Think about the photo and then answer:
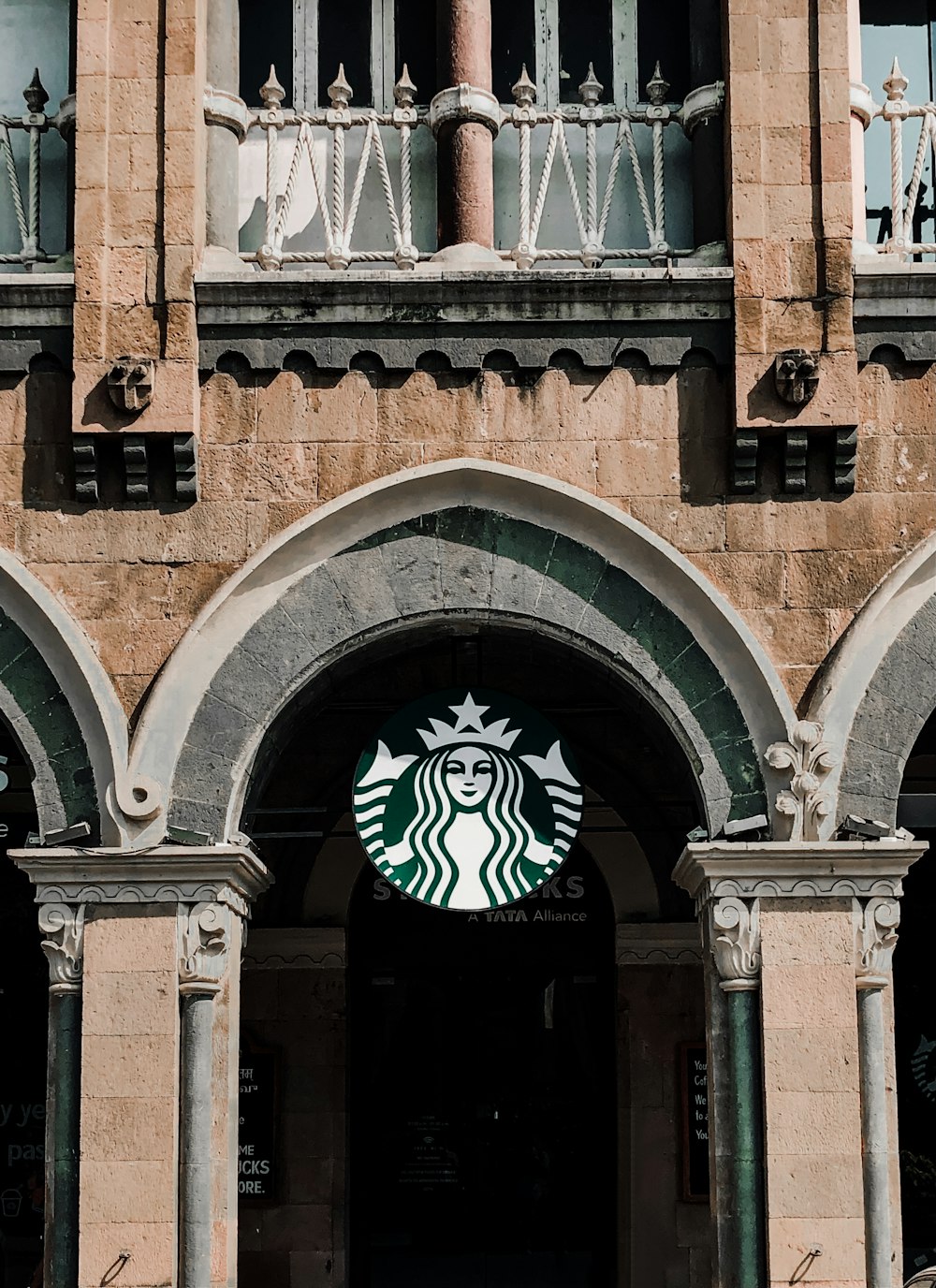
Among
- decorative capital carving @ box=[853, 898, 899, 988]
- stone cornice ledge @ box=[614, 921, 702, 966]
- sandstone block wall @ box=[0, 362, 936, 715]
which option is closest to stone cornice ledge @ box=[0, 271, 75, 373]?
sandstone block wall @ box=[0, 362, 936, 715]

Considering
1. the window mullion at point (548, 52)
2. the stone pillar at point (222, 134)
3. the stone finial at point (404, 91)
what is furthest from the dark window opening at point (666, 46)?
the stone pillar at point (222, 134)

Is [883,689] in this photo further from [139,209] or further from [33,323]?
[33,323]

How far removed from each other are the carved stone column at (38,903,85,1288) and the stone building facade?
0.07ft

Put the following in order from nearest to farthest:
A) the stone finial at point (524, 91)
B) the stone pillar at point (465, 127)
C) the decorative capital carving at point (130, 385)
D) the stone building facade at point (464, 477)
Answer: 1. the stone building facade at point (464, 477)
2. the decorative capital carving at point (130, 385)
3. the stone pillar at point (465, 127)
4. the stone finial at point (524, 91)

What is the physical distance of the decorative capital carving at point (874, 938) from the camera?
451 inches

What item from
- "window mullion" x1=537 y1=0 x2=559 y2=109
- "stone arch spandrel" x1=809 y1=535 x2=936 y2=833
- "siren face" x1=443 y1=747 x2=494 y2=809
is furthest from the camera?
"window mullion" x1=537 y1=0 x2=559 y2=109

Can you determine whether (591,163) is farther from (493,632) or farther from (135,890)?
(135,890)

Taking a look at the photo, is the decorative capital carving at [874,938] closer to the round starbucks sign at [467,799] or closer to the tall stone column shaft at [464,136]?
the round starbucks sign at [467,799]

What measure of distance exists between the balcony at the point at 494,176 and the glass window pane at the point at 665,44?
241 millimetres

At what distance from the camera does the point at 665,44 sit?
1327 cm

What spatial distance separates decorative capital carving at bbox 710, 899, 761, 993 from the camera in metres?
11.5

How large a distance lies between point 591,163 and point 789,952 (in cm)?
505

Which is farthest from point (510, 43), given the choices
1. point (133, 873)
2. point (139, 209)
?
point (133, 873)

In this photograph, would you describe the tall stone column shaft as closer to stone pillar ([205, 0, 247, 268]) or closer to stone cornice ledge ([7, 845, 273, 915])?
stone pillar ([205, 0, 247, 268])
